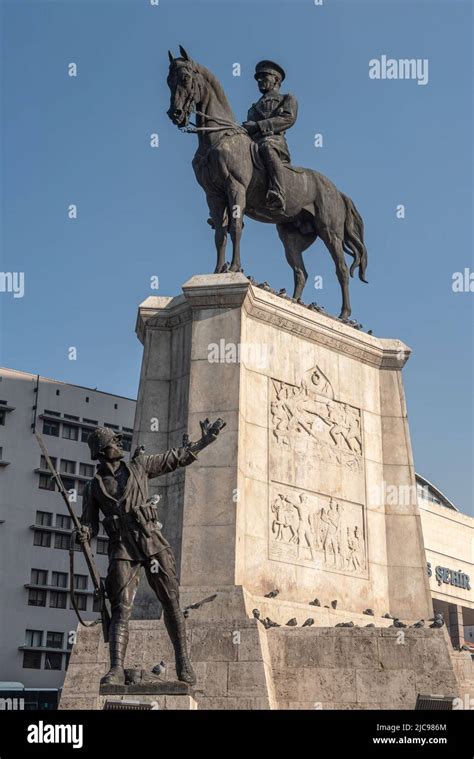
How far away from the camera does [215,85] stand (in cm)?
1919

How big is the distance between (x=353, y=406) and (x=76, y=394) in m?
56.9

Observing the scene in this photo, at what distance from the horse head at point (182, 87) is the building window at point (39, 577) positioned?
176ft

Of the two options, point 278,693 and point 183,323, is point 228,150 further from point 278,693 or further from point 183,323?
point 278,693

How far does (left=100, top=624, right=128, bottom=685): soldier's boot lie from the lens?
9.64m

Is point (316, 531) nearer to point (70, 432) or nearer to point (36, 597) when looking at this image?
point (36, 597)

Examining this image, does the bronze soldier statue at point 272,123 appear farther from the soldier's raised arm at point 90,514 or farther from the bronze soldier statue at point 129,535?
the soldier's raised arm at point 90,514

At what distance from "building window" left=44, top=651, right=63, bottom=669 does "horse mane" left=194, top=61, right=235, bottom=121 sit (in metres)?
53.8

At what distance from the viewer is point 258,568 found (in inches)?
631

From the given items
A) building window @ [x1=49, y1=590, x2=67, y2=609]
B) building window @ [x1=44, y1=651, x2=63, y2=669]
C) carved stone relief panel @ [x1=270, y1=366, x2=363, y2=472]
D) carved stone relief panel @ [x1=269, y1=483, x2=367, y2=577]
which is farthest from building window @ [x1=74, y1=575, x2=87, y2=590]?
carved stone relief panel @ [x1=269, y1=483, x2=367, y2=577]

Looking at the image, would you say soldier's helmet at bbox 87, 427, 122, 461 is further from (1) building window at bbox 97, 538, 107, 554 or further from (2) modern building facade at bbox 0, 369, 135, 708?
(1) building window at bbox 97, 538, 107, 554

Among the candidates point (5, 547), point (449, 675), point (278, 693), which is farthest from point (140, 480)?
point (5, 547)
